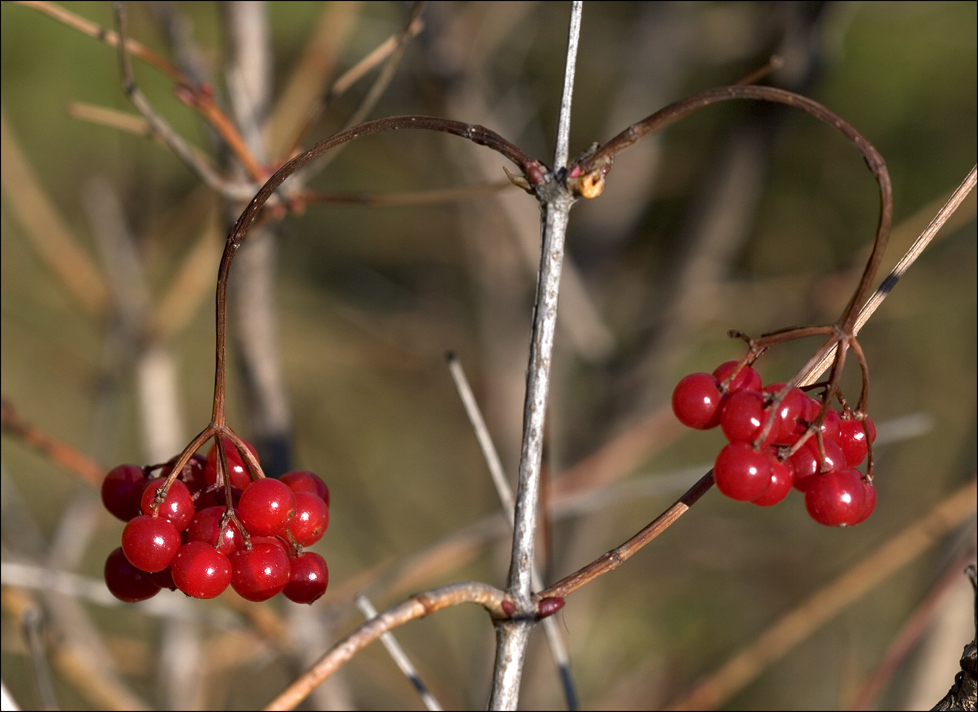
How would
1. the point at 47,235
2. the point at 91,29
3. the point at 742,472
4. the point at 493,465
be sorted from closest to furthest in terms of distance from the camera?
the point at 742,472 < the point at 493,465 < the point at 91,29 < the point at 47,235

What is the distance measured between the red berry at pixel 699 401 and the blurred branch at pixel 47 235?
61.5 inches

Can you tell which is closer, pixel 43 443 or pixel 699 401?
pixel 699 401

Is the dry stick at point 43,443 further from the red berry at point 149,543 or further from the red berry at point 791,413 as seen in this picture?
the red berry at point 791,413

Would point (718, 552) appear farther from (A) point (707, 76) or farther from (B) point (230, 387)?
(B) point (230, 387)

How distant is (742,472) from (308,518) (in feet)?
1.11

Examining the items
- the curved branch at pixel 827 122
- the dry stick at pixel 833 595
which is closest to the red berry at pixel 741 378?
the curved branch at pixel 827 122

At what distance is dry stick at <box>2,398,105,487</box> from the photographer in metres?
1.13

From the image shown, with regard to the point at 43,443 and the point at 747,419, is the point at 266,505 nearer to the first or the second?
the point at 747,419

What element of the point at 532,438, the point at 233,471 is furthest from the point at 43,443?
the point at 532,438

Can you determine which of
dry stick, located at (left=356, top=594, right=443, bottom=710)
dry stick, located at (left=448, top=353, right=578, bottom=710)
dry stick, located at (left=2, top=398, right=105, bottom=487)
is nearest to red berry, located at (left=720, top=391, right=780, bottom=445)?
dry stick, located at (left=448, top=353, right=578, bottom=710)

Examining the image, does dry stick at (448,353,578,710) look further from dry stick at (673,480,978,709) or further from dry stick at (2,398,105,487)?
dry stick at (2,398,105,487)

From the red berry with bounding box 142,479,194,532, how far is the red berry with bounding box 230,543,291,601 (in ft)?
0.17

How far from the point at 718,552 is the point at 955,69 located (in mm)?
1830

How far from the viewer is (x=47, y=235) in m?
1.89
